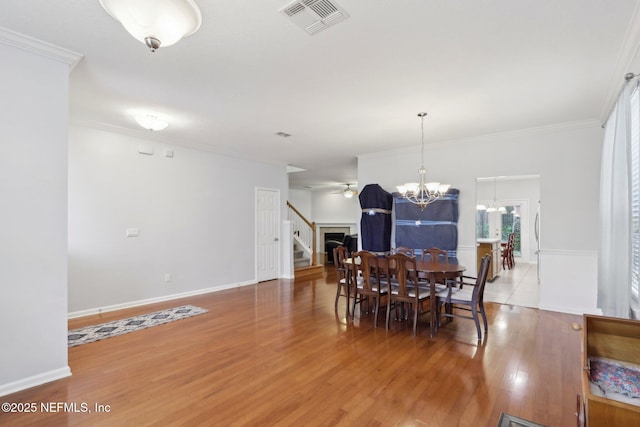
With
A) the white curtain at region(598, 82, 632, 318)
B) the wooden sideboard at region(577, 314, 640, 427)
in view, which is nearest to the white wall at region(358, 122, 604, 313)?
the white curtain at region(598, 82, 632, 318)

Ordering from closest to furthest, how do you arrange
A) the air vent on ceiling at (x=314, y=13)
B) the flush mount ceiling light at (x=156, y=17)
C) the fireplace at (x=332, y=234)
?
the flush mount ceiling light at (x=156, y=17) → the air vent on ceiling at (x=314, y=13) → the fireplace at (x=332, y=234)

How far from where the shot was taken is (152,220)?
16.7 feet

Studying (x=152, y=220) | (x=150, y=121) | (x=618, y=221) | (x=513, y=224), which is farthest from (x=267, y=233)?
(x=513, y=224)

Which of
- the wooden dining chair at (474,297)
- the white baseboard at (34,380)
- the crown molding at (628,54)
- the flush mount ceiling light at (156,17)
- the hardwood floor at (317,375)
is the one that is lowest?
the hardwood floor at (317,375)

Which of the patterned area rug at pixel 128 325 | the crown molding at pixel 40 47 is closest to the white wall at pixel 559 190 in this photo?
the patterned area rug at pixel 128 325

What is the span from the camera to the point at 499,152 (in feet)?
16.7

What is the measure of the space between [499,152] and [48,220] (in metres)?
5.91

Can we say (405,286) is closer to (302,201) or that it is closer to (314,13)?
(314,13)

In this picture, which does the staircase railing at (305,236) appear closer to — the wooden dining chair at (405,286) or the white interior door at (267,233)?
the white interior door at (267,233)

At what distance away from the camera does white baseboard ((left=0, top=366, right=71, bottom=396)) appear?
2.32m

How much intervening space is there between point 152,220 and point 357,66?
411 centimetres

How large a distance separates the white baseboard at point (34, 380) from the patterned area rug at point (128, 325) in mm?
841

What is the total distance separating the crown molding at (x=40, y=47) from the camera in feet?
7.79

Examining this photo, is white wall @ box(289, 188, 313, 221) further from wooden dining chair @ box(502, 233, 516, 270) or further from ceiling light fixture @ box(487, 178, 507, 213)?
wooden dining chair @ box(502, 233, 516, 270)
